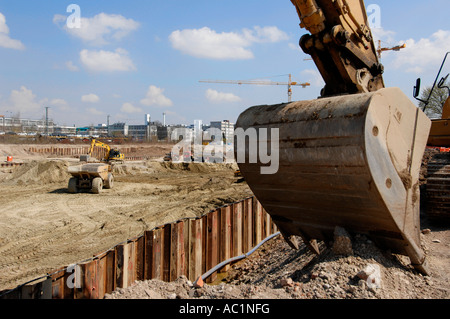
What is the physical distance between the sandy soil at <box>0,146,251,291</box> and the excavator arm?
7085 mm

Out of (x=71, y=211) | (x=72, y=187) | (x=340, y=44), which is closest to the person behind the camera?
(x=340, y=44)

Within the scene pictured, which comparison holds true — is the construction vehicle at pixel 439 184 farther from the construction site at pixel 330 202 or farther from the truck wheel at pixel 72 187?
the truck wheel at pixel 72 187

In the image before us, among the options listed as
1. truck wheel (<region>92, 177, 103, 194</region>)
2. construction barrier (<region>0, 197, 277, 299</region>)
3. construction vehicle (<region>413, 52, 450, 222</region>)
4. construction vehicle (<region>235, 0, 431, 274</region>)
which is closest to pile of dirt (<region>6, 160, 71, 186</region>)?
truck wheel (<region>92, 177, 103, 194</region>)

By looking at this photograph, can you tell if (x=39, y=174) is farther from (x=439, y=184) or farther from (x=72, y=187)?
(x=439, y=184)

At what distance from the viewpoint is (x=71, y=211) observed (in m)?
13.3

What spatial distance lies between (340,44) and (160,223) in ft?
29.7

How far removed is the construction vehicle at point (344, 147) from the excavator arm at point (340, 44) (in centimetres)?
1

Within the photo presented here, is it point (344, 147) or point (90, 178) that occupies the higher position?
point (344, 147)

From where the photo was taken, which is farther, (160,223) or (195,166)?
(195,166)

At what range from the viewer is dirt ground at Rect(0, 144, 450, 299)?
11.9 ft

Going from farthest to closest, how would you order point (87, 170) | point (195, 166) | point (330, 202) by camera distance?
point (195, 166) < point (87, 170) < point (330, 202)

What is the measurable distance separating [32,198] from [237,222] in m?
11.8

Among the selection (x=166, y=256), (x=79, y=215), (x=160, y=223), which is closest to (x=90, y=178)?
(x=79, y=215)

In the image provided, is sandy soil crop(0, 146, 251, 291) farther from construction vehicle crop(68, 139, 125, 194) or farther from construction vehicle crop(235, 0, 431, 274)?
construction vehicle crop(235, 0, 431, 274)
